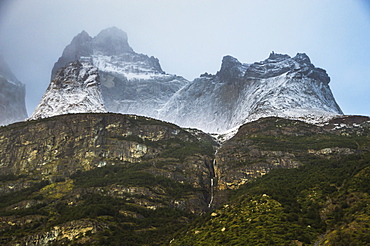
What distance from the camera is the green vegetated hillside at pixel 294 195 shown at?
2756 inches

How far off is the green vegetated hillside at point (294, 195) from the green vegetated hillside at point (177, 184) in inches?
14.9

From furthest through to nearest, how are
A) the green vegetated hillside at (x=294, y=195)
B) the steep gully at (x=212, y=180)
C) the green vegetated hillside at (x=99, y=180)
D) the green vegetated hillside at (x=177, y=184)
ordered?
the steep gully at (x=212, y=180)
the green vegetated hillside at (x=99, y=180)
the green vegetated hillside at (x=177, y=184)
the green vegetated hillside at (x=294, y=195)

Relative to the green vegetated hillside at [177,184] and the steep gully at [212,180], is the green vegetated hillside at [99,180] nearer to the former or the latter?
the green vegetated hillside at [177,184]

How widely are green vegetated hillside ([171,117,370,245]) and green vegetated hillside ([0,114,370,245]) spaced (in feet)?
1.24

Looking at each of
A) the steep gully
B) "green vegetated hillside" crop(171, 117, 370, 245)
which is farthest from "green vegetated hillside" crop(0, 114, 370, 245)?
the steep gully

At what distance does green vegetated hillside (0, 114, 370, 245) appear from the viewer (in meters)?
80.2

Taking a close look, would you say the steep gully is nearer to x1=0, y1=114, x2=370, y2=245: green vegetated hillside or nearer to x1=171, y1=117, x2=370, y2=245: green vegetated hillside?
x1=0, y1=114, x2=370, y2=245: green vegetated hillside

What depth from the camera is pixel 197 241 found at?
3108 inches

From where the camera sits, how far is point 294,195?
96750 millimetres

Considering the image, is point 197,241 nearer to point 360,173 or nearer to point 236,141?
point 360,173

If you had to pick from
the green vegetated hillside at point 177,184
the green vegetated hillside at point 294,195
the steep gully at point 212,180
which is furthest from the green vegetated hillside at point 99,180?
the green vegetated hillside at point 294,195

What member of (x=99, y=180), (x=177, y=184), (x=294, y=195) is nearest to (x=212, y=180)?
(x=177, y=184)

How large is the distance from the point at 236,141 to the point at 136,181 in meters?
56.5

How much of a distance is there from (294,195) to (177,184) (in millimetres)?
48986
